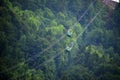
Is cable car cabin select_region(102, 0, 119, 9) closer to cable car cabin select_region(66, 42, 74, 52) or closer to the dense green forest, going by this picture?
the dense green forest

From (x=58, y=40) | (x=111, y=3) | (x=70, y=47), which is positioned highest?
(x=111, y=3)

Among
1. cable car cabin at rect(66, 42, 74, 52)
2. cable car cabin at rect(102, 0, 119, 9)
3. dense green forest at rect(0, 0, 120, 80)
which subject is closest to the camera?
dense green forest at rect(0, 0, 120, 80)

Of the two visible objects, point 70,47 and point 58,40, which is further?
point 70,47

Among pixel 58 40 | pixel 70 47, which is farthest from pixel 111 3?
pixel 58 40

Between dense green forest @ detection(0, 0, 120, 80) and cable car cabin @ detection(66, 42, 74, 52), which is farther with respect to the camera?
cable car cabin @ detection(66, 42, 74, 52)

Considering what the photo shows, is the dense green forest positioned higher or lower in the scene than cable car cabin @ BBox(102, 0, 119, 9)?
lower

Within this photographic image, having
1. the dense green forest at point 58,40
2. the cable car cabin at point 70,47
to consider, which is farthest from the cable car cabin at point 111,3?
the cable car cabin at point 70,47

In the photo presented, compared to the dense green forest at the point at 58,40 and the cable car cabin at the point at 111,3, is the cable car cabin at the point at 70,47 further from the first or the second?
the cable car cabin at the point at 111,3

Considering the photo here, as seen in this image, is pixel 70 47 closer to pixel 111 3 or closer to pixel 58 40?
pixel 58 40

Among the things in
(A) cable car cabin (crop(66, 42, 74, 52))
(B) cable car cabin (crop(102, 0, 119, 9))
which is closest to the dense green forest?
(A) cable car cabin (crop(66, 42, 74, 52))

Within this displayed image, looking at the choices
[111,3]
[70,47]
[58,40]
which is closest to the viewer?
[58,40]
